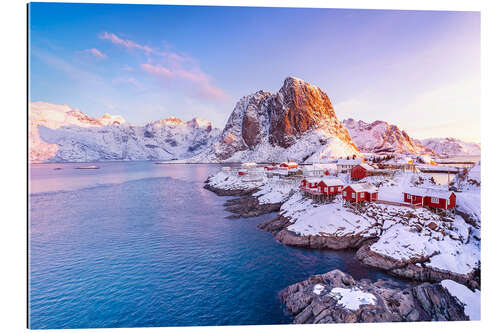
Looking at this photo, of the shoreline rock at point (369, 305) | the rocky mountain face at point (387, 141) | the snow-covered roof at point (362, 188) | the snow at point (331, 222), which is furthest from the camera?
the rocky mountain face at point (387, 141)

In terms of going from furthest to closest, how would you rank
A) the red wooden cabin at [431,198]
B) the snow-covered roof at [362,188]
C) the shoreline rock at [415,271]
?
the snow-covered roof at [362,188] < the red wooden cabin at [431,198] < the shoreline rock at [415,271]

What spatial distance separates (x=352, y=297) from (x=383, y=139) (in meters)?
119

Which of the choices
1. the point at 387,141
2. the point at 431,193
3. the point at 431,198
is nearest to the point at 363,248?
the point at 431,198

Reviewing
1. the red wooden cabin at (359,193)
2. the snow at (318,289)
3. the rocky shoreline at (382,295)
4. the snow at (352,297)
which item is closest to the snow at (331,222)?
the rocky shoreline at (382,295)

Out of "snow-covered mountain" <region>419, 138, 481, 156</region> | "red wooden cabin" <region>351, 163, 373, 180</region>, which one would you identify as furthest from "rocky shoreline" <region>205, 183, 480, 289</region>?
"red wooden cabin" <region>351, 163, 373, 180</region>

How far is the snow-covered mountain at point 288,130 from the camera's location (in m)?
90.6

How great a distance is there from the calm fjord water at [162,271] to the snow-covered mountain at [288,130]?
2553 inches

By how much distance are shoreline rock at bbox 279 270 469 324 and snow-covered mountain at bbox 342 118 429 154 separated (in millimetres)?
108599

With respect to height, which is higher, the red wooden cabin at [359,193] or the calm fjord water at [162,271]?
the red wooden cabin at [359,193]

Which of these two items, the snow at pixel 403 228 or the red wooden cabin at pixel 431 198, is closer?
the snow at pixel 403 228

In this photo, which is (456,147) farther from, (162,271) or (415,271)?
(162,271)

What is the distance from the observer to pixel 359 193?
17734 millimetres

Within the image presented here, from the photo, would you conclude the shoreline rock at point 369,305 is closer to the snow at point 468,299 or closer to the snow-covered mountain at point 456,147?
the snow at point 468,299

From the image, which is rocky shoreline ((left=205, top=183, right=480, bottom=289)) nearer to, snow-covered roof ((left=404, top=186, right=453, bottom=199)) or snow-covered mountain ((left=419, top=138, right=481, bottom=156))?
snow-covered roof ((left=404, top=186, right=453, bottom=199))
